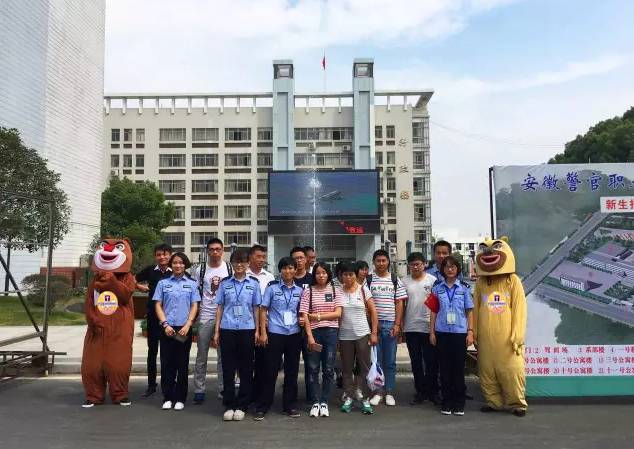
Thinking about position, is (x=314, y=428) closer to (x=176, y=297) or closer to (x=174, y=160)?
(x=176, y=297)

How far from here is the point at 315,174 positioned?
37438mm

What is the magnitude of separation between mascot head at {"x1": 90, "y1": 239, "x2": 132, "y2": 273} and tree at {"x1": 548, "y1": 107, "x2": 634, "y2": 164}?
A: 2996 centimetres

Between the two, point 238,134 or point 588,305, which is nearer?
point 588,305

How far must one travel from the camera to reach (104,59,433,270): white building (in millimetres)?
46875

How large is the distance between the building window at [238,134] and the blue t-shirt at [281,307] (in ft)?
145

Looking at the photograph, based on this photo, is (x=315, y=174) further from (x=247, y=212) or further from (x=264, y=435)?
(x=264, y=435)

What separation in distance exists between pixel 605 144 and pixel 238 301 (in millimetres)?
33951

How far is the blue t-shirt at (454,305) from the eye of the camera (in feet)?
16.3

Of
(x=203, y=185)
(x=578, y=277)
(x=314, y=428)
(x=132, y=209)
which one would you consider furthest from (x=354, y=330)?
(x=203, y=185)

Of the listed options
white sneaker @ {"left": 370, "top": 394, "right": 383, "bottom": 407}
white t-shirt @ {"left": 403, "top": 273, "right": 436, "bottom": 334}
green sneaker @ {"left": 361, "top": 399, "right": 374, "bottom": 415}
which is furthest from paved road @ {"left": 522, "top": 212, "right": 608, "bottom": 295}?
green sneaker @ {"left": 361, "top": 399, "right": 374, "bottom": 415}

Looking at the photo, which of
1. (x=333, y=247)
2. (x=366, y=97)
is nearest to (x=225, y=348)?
(x=333, y=247)

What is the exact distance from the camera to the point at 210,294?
17.6 ft

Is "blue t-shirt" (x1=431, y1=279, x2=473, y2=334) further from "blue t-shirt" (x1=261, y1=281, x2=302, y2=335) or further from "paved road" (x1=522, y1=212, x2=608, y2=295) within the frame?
"blue t-shirt" (x1=261, y1=281, x2=302, y2=335)

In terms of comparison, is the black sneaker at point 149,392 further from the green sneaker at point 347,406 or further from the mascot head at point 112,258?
the green sneaker at point 347,406
